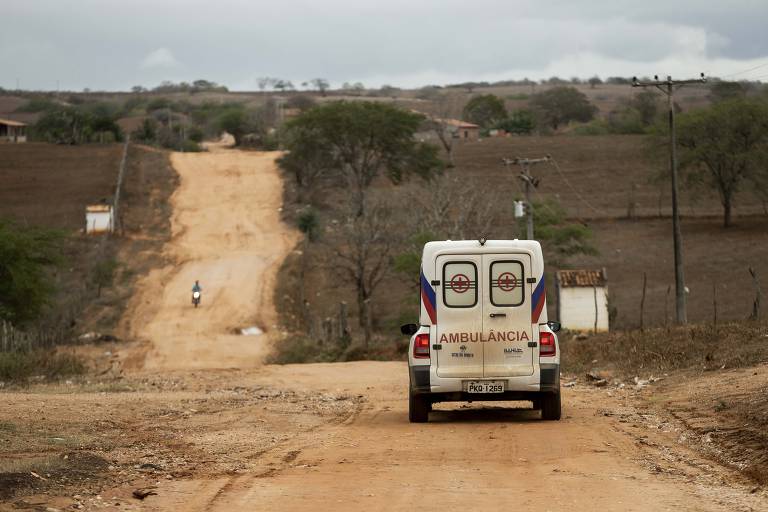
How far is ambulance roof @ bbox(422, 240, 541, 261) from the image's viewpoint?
51.2ft

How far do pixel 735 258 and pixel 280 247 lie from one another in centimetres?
2452

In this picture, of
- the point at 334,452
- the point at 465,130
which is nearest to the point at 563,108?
the point at 465,130

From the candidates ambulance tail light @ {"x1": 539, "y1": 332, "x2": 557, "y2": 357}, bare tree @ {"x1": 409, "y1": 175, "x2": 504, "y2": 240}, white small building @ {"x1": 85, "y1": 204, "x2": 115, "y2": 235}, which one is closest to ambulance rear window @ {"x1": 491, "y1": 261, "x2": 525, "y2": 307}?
ambulance tail light @ {"x1": 539, "y1": 332, "x2": 557, "y2": 357}

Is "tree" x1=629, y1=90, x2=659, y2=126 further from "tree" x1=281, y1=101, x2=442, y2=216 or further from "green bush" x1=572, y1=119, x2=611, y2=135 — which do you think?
"tree" x1=281, y1=101, x2=442, y2=216

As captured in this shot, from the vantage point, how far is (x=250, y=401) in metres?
19.9

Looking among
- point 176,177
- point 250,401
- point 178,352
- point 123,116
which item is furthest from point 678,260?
point 123,116

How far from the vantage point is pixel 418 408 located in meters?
16.0

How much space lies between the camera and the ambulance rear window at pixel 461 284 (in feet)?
51.3

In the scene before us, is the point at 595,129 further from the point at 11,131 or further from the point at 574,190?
the point at 11,131

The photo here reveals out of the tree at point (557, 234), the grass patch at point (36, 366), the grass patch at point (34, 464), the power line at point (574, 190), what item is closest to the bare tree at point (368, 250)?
the tree at point (557, 234)

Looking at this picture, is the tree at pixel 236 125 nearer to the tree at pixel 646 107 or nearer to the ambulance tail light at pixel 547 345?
the tree at pixel 646 107

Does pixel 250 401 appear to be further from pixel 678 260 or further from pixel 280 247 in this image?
pixel 280 247

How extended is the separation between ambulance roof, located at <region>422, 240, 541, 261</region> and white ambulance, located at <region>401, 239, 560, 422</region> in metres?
0.01

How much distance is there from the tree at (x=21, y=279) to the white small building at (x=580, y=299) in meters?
19.8
